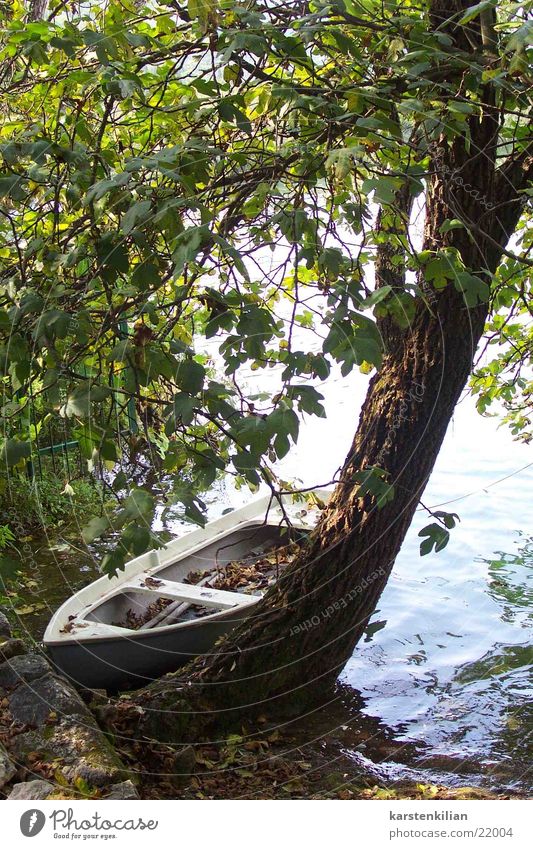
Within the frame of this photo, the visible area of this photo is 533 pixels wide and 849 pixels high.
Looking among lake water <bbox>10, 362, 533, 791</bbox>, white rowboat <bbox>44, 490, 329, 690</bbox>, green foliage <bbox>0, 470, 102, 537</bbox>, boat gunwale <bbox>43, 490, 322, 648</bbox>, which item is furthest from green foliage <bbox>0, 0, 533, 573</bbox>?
green foliage <bbox>0, 470, 102, 537</bbox>

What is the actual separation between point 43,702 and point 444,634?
82.6 inches

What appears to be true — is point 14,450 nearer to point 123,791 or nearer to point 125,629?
point 123,791

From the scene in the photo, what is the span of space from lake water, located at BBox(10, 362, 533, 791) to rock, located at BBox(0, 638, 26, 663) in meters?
0.77

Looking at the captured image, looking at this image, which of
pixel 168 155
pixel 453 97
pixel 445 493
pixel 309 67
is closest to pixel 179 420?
pixel 168 155

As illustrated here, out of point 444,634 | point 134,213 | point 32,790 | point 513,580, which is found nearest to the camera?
point 134,213

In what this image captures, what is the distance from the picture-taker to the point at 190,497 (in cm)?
108

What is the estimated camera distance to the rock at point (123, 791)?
1.53 m

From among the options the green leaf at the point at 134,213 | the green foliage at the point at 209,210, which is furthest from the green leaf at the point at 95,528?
the green leaf at the point at 134,213

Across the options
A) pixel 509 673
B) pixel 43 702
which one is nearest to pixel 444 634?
pixel 509 673

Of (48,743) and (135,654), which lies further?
(135,654)

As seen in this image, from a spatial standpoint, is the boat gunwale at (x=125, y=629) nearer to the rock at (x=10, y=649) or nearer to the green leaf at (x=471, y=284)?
the rock at (x=10, y=649)

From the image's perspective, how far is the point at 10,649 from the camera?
83.4 inches
